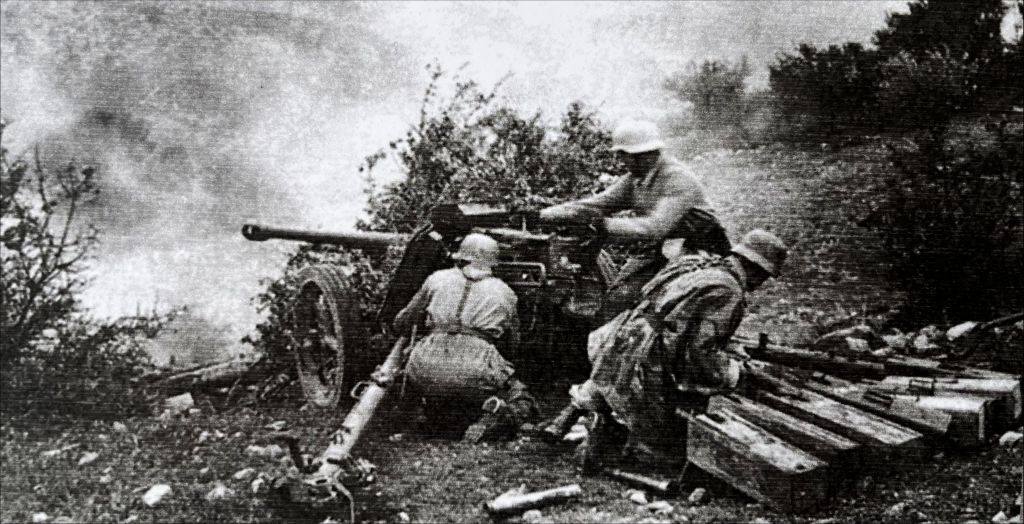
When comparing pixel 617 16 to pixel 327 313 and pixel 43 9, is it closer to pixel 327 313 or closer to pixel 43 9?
pixel 327 313

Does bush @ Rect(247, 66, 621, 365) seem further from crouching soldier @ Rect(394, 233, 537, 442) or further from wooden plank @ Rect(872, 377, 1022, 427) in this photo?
wooden plank @ Rect(872, 377, 1022, 427)

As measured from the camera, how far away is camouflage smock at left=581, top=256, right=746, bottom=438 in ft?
15.6

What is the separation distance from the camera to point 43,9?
1442 cm

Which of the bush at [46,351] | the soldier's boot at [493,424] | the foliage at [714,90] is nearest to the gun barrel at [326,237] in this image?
the bush at [46,351]

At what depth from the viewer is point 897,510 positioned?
3961 millimetres

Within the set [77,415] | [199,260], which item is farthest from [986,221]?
[199,260]

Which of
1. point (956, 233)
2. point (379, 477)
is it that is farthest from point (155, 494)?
point (956, 233)

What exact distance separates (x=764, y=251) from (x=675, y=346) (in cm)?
73

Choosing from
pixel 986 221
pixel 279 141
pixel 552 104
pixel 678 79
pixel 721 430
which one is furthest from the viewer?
pixel 279 141

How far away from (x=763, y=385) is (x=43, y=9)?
13902 millimetres

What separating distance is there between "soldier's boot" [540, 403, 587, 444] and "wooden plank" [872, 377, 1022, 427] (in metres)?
1.86

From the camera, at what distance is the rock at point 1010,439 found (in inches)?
186

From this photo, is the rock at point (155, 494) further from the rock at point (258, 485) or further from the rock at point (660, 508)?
the rock at point (660, 508)

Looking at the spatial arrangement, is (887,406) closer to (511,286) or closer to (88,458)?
(511,286)
